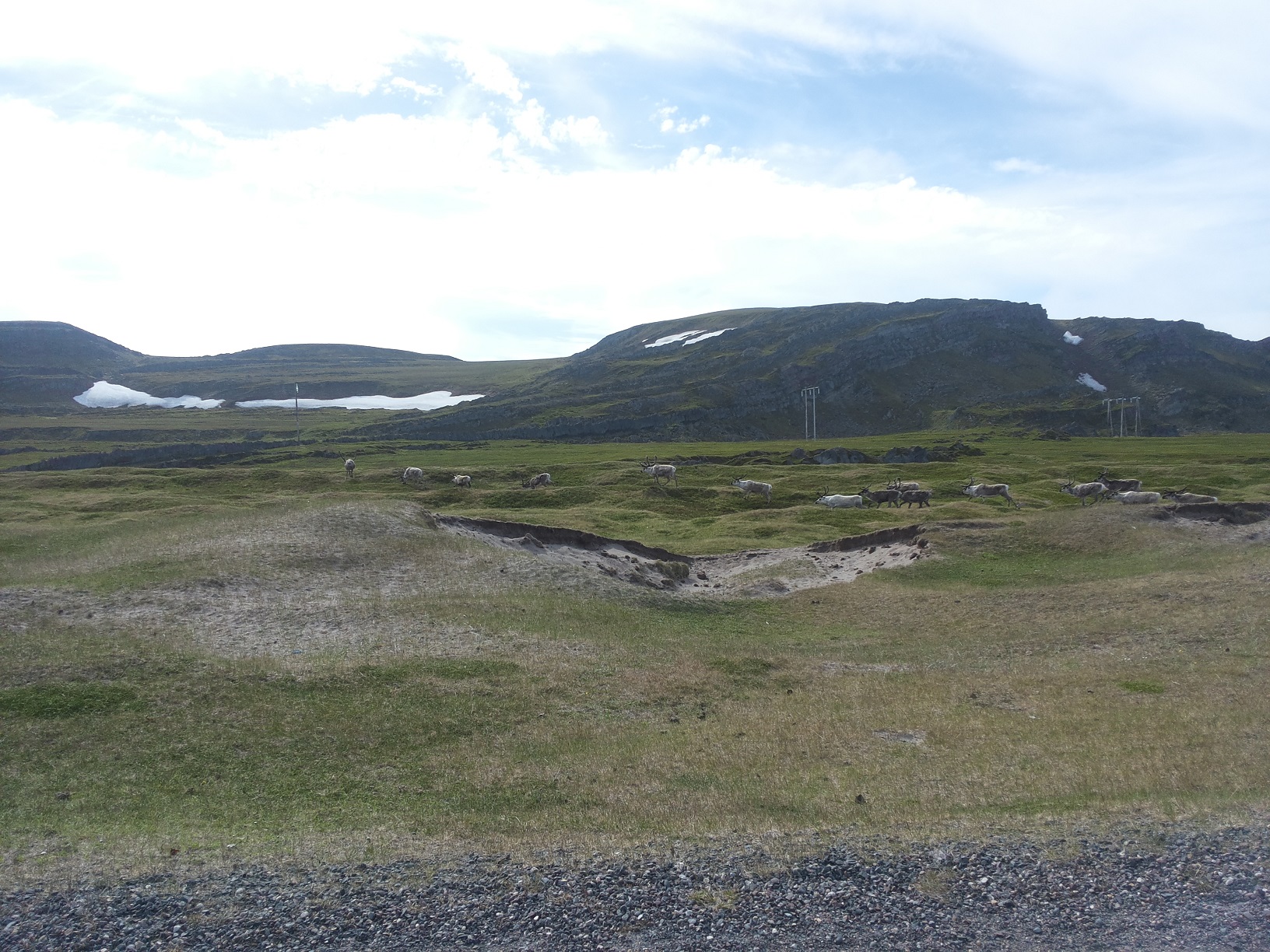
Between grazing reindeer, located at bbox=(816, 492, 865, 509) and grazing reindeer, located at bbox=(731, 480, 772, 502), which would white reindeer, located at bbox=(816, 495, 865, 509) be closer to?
grazing reindeer, located at bbox=(816, 492, 865, 509)

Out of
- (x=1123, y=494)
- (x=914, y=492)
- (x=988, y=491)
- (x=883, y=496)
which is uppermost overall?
(x=1123, y=494)

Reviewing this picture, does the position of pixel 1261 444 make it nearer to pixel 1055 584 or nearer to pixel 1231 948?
pixel 1055 584

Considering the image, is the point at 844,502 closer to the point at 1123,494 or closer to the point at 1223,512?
the point at 1123,494

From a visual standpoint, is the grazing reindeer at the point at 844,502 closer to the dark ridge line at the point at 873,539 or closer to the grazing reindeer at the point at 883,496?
the grazing reindeer at the point at 883,496

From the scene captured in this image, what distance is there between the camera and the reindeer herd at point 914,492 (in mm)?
59750

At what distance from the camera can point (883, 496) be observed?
66875 millimetres

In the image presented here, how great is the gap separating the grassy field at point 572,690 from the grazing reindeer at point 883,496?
1816 centimetres

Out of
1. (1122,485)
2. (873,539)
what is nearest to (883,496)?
(1122,485)

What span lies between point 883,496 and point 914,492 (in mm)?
3606

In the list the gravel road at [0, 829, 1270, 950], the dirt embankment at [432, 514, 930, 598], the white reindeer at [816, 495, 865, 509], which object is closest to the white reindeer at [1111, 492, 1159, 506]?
the white reindeer at [816, 495, 865, 509]

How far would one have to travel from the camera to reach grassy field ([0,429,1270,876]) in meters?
15.1

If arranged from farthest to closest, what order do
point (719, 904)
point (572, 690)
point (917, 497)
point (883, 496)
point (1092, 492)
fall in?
point (883, 496)
point (917, 497)
point (1092, 492)
point (572, 690)
point (719, 904)

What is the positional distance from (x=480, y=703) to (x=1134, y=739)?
49.9 ft

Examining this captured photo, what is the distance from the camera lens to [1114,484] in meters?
69.2
